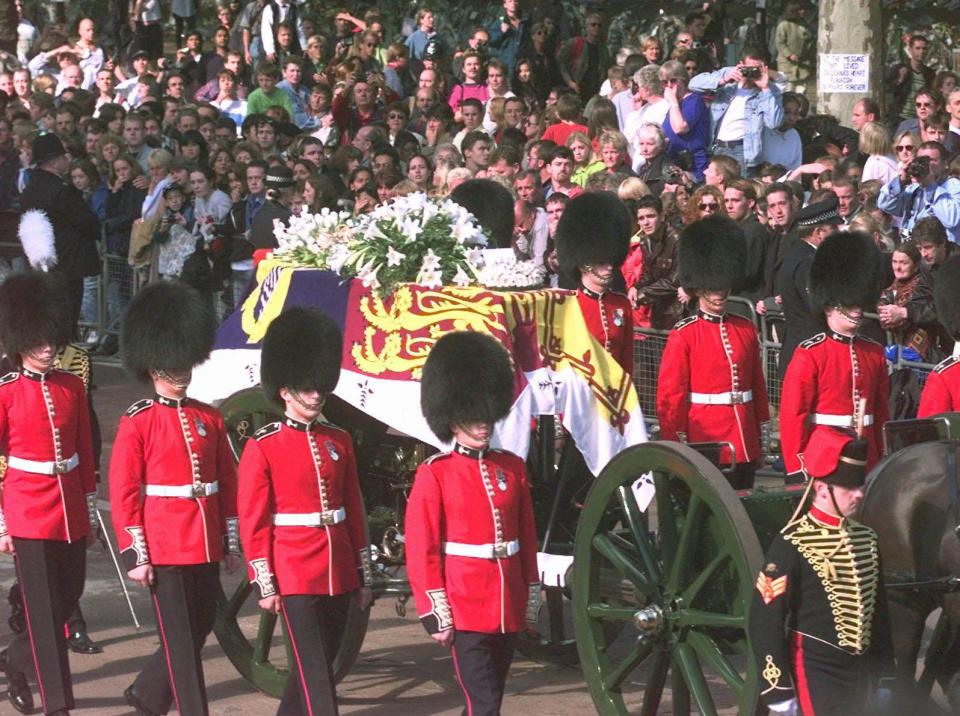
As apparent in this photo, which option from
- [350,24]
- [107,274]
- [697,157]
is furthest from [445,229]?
[350,24]

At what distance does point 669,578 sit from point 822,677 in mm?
1022

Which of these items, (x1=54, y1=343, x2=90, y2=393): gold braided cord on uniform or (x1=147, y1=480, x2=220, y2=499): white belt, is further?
(x1=54, y1=343, x2=90, y2=393): gold braided cord on uniform

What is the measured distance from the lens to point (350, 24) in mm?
18500

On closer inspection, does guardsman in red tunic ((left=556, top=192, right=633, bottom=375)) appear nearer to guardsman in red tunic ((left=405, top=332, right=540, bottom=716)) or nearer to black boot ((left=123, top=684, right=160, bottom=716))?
guardsman in red tunic ((left=405, top=332, right=540, bottom=716))

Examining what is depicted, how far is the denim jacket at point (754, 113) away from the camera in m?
→ 12.6

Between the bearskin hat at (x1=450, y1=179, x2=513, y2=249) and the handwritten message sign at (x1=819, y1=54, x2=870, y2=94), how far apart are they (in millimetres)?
6277

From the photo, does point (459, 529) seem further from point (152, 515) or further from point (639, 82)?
point (639, 82)

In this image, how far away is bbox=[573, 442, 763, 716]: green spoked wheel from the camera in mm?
5797

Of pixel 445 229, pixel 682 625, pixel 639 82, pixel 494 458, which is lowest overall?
pixel 682 625

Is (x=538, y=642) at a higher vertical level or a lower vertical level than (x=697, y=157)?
lower

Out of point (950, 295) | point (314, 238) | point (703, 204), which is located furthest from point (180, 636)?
point (703, 204)

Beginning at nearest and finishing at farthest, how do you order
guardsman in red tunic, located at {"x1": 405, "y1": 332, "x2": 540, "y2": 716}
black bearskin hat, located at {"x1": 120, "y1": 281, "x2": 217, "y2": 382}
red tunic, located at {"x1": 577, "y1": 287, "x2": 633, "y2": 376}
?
guardsman in red tunic, located at {"x1": 405, "y1": 332, "x2": 540, "y2": 716} < black bearskin hat, located at {"x1": 120, "y1": 281, "x2": 217, "y2": 382} < red tunic, located at {"x1": 577, "y1": 287, "x2": 633, "y2": 376}

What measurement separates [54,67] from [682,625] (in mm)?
15208

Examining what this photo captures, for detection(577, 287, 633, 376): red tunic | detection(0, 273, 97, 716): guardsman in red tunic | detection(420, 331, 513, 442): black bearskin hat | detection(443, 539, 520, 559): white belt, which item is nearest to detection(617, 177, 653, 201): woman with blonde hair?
detection(577, 287, 633, 376): red tunic
